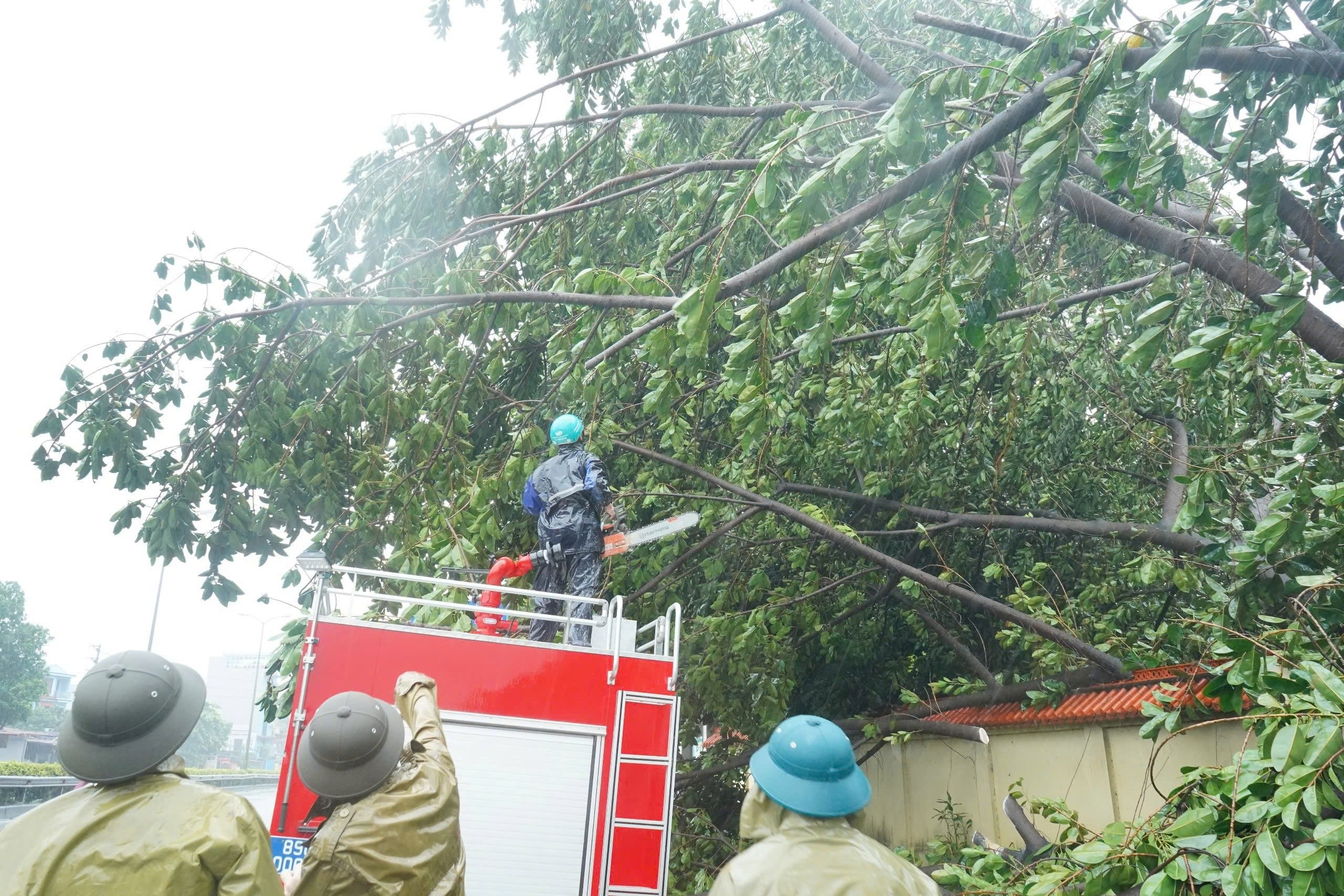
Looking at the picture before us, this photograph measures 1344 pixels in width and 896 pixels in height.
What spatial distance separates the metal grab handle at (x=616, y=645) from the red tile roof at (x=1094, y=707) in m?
3.70

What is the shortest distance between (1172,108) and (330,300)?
5276 millimetres

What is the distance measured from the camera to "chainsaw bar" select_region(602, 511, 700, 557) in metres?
7.57

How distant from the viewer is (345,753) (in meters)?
2.78

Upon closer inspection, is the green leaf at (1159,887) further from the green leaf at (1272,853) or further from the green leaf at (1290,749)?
the green leaf at (1290,749)

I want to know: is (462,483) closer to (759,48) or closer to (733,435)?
(733,435)

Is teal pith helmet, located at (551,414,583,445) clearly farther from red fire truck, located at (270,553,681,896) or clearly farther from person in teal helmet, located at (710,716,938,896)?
person in teal helmet, located at (710,716,938,896)

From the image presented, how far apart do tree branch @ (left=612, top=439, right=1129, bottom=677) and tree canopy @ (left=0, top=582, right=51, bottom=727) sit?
49190 mm

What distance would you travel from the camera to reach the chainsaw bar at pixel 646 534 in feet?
24.8

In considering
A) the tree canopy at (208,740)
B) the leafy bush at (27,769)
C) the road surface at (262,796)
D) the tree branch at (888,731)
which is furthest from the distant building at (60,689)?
the tree branch at (888,731)

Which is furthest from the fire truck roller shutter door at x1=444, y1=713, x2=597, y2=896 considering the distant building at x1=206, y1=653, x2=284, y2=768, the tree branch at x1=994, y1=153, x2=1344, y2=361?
the distant building at x1=206, y1=653, x2=284, y2=768

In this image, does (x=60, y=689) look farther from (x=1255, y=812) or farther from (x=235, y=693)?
(x=1255, y=812)

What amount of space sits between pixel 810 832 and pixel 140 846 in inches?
57.2

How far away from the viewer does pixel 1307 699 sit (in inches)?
136

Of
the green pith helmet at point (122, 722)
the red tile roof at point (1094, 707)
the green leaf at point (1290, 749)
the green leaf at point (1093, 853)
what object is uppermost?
the red tile roof at point (1094, 707)
